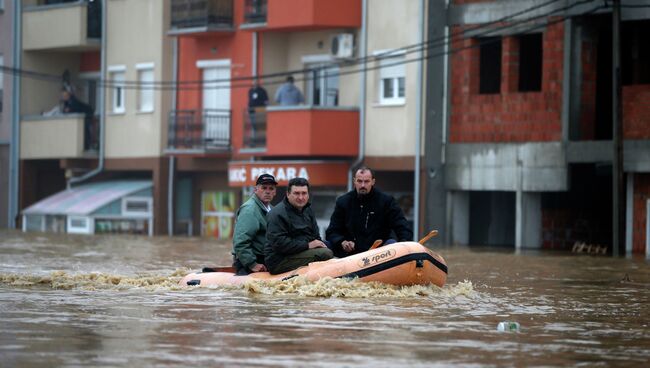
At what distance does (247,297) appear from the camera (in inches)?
768

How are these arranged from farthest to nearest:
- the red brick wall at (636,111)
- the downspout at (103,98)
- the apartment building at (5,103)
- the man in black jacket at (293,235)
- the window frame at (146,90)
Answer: the apartment building at (5,103) < the downspout at (103,98) < the window frame at (146,90) < the red brick wall at (636,111) < the man in black jacket at (293,235)

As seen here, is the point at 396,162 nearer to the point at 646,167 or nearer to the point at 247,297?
the point at 646,167

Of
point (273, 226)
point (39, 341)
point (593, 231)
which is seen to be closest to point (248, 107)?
point (593, 231)

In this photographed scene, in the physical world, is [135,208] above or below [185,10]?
below

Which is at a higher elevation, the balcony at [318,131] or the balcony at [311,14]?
the balcony at [311,14]

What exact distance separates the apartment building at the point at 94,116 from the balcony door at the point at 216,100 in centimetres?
146

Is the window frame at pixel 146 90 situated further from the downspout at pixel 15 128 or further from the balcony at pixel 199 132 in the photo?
the downspout at pixel 15 128

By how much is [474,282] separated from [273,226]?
5212mm

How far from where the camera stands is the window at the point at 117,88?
47.6 m

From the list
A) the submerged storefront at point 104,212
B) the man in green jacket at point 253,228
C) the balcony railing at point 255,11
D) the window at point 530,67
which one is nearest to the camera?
the man in green jacket at point 253,228

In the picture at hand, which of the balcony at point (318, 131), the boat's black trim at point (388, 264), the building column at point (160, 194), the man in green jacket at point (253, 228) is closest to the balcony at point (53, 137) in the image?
the building column at point (160, 194)

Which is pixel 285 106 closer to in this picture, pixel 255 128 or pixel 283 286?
pixel 255 128

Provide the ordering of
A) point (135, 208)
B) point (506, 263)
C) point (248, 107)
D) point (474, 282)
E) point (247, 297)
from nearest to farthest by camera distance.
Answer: point (247, 297)
point (474, 282)
point (506, 263)
point (248, 107)
point (135, 208)

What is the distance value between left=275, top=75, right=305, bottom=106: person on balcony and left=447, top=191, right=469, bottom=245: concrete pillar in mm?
5224
